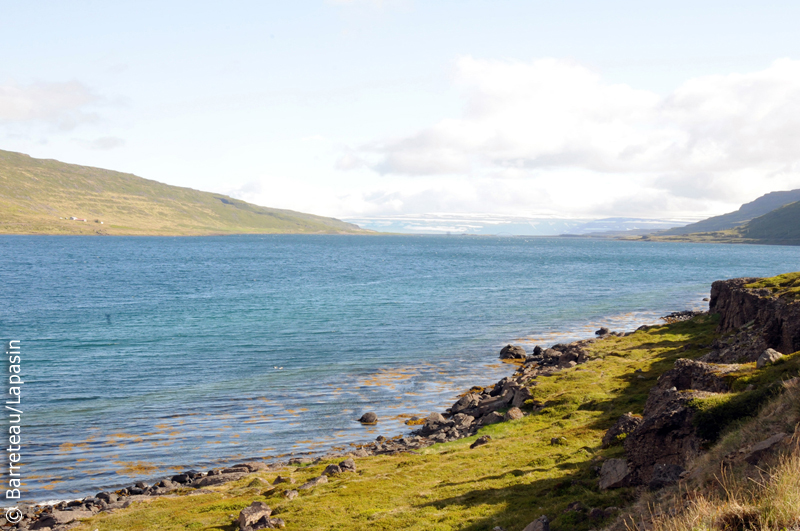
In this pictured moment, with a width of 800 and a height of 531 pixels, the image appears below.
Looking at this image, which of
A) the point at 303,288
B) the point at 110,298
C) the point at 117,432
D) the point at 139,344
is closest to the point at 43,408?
the point at 117,432

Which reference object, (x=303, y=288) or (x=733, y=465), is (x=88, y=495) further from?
(x=303, y=288)

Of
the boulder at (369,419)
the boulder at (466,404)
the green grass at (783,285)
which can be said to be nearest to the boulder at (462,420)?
the boulder at (466,404)

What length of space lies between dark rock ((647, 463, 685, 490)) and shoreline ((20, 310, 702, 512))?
17461 mm

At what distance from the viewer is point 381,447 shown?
35406 millimetres

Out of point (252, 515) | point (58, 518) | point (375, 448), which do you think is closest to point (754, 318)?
point (375, 448)

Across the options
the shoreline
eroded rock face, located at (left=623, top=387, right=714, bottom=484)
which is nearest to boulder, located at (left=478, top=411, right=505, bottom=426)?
the shoreline

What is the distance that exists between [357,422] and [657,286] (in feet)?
382

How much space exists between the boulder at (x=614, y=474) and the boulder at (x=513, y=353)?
3899 cm

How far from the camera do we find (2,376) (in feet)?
160

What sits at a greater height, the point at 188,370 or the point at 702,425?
the point at 702,425

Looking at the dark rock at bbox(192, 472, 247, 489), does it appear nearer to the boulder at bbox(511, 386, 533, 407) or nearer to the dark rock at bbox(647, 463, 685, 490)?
the boulder at bbox(511, 386, 533, 407)

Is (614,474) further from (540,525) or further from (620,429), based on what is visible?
(620,429)

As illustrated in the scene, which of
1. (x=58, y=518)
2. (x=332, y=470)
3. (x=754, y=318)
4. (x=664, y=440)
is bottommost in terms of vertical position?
(x=58, y=518)

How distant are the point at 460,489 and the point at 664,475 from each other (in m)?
9.68
